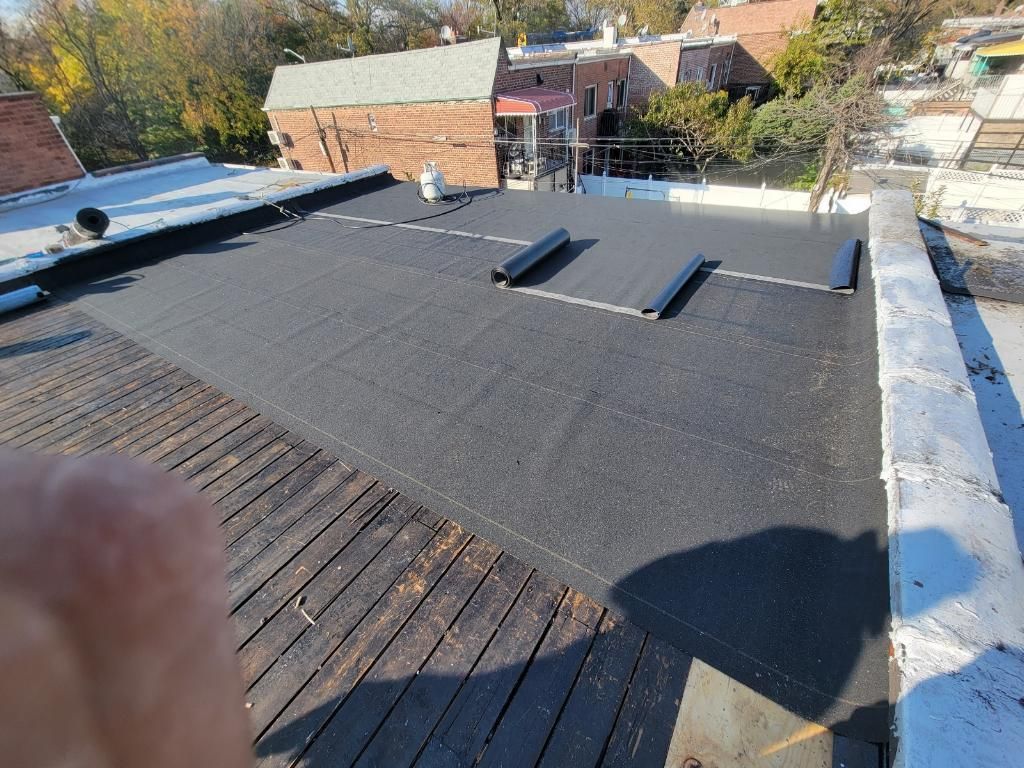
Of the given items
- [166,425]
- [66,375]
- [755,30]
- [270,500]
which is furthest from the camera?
[755,30]

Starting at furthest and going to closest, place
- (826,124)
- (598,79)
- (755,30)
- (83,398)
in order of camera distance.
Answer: (755,30)
(598,79)
(826,124)
(83,398)

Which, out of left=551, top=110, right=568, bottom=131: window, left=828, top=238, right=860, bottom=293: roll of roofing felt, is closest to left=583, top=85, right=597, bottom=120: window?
left=551, top=110, right=568, bottom=131: window

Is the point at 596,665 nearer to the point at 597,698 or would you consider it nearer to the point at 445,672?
the point at 597,698

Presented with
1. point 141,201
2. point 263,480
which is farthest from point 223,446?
point 141,201

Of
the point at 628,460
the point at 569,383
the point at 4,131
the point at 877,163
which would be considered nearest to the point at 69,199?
the point at 4,131

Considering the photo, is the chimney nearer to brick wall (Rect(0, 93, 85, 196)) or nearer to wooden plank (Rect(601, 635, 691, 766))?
brick wall (Rect(0, 93, 85, 196))

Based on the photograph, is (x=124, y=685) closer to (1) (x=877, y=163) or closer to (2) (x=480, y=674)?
(2) (x=480, y=674)
